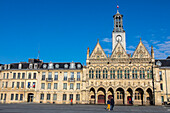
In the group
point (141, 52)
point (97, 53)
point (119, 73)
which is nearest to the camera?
point (119, 73)

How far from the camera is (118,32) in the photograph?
6650 cm

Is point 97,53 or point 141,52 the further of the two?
point 97,53

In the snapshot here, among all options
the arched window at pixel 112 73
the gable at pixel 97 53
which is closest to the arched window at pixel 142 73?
the arched window at pixel 112 73

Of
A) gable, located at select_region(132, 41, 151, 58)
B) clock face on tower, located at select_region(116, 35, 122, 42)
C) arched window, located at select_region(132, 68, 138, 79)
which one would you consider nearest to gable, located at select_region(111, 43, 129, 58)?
gable, located at select_region(132, 41, 151, 58)

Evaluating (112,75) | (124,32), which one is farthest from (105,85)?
(124,32)

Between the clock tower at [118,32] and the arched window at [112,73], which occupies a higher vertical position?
the clock tower at [118,32]

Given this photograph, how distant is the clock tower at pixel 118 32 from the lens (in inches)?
2602

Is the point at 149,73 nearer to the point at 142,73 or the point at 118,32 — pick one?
the point at 142,73

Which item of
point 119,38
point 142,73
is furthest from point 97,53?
point 142,73

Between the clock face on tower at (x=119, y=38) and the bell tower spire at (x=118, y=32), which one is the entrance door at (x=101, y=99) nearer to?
the bell tower spire at (x=118, y=32)

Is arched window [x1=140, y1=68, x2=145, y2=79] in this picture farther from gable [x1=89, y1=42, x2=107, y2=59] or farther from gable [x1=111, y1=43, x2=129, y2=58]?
gable [x1=89, y1=42, x2=107, y2=59]

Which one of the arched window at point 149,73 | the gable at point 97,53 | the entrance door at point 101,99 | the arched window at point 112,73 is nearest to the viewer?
the arched window at point 149,73

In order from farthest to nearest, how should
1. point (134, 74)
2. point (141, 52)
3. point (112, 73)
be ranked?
1. point (141, 52)
2. point (112, 73)
3. point (134, 74)

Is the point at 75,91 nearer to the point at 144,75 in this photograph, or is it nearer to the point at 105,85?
the point at 105,85
